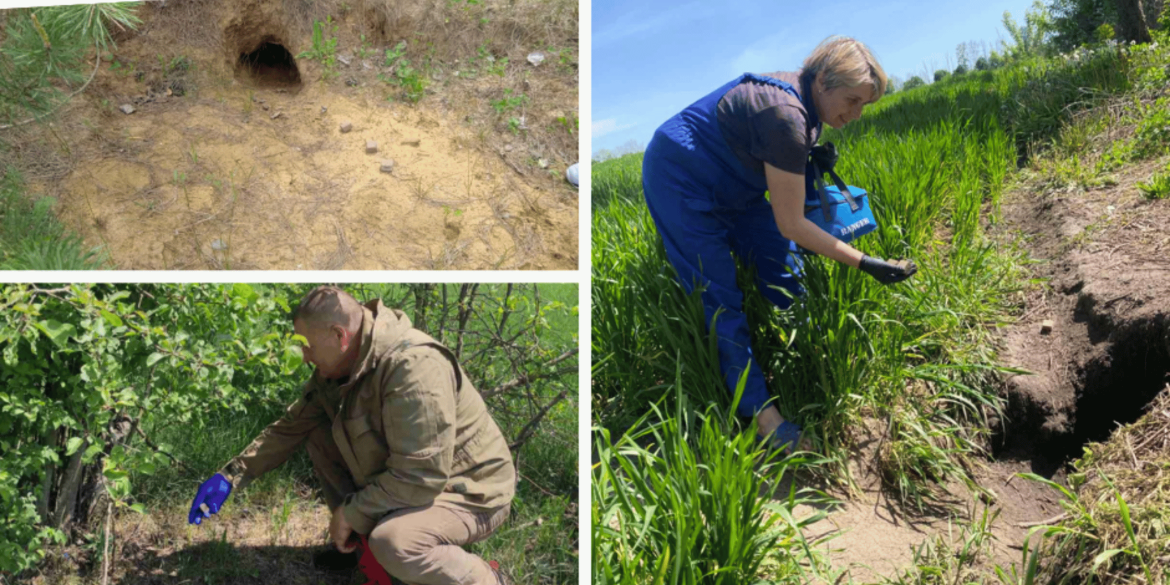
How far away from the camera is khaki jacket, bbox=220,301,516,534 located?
1.91 meters

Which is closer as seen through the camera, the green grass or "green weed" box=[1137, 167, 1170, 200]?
the green grass

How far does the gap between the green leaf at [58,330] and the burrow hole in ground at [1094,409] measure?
2924mm

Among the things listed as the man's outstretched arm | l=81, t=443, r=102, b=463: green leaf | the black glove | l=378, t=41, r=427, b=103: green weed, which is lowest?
the man's outstretched arm

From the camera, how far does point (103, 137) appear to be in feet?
12.1

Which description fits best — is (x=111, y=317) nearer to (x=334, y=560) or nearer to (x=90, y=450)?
(x=90, y=450)

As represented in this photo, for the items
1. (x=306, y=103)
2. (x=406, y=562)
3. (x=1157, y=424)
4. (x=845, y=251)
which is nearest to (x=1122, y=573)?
(x=1157, y=424)

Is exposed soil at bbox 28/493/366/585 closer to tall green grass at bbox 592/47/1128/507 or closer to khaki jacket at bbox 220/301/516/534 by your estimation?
khaki jacket at bbox 220/301/516/534

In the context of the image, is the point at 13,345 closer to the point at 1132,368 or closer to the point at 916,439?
the point at 916,439

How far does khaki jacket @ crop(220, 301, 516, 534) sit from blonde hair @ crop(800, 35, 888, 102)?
4.59 feet

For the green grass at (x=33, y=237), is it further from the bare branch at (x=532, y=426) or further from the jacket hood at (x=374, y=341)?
the bare branch at (x=532, y=426)

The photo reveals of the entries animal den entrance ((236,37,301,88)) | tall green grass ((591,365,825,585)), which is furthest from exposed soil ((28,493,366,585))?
animal den entrance ((236,37,301,88))

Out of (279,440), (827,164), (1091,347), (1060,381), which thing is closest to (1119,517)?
(1060,381)

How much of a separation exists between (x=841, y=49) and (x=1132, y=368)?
1650 mm

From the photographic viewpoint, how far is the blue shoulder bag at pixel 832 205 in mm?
2504
